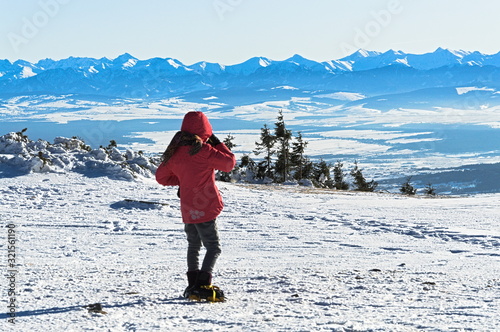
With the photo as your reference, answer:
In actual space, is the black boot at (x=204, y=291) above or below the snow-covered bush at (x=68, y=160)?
below

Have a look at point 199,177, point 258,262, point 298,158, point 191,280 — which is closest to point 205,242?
point 191,280

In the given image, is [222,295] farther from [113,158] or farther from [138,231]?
[113,158]

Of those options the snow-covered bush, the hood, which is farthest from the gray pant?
the snow-covered bush

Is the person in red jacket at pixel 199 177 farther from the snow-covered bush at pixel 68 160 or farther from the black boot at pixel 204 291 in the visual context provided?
the snow-covered bush at pixel 68 160

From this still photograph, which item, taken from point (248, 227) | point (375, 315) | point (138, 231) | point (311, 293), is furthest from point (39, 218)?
point (375, 315)

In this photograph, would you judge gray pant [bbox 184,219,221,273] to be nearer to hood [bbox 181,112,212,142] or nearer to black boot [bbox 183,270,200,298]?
black boot [bbox 183,270,200,298]

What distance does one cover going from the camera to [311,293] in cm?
461

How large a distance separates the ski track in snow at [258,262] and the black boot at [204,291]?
88 mm

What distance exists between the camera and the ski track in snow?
378cm

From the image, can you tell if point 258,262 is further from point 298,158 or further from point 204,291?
point 298,158

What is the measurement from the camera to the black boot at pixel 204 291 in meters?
4.29

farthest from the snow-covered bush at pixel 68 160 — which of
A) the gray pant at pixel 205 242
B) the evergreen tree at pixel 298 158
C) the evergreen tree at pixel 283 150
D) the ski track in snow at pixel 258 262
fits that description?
the evergreen tree at pixel 298 158

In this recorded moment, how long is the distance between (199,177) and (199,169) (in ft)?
0.23

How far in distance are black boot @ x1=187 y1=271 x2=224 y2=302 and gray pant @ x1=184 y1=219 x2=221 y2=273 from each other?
7 cm
